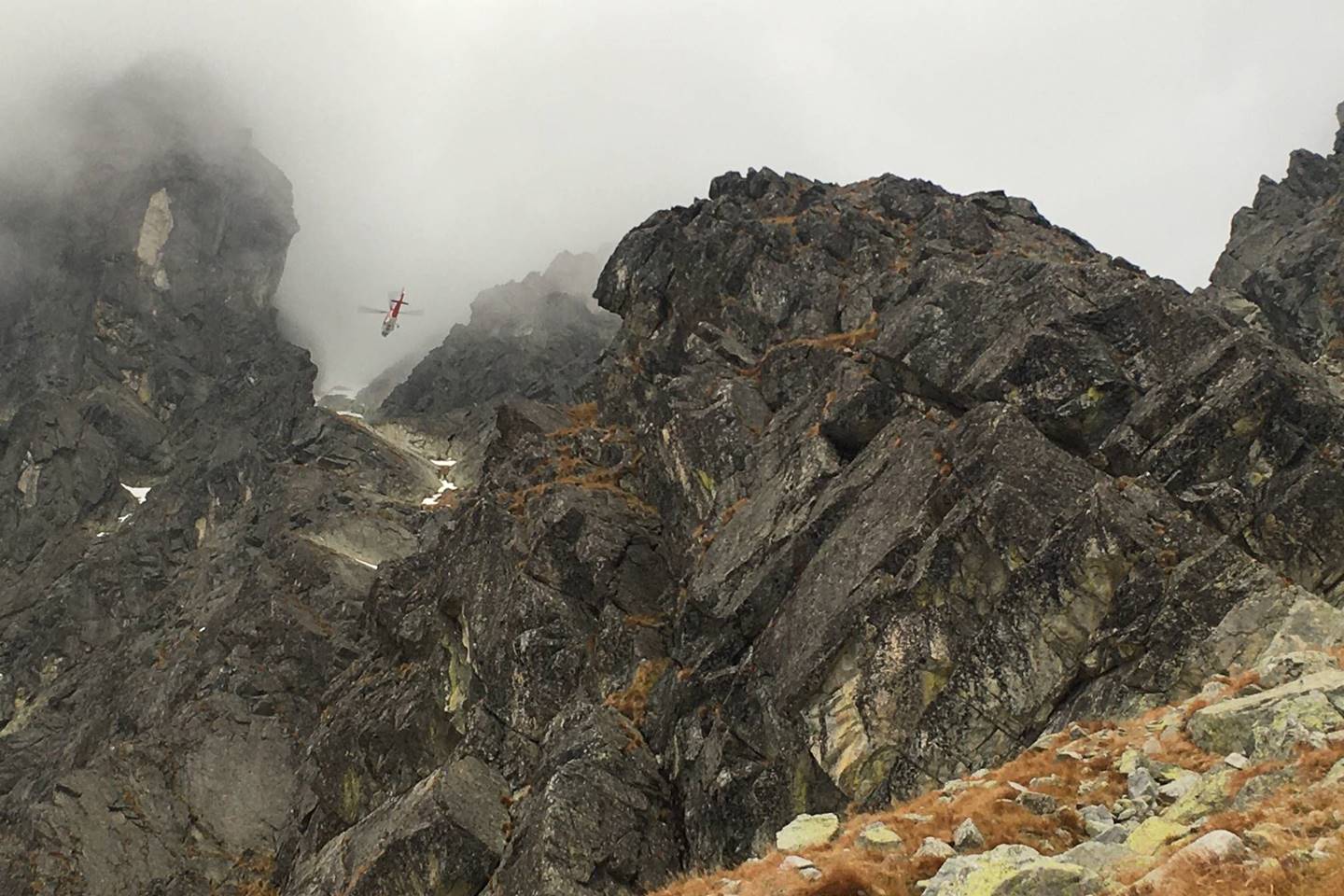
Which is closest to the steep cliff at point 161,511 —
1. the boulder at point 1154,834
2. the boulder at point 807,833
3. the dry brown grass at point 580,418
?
the dry brown grass at point 580,418

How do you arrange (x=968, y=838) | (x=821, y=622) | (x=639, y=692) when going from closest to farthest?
(x=968, y=838) → (x=821, y=622) → (x=639, y=692)

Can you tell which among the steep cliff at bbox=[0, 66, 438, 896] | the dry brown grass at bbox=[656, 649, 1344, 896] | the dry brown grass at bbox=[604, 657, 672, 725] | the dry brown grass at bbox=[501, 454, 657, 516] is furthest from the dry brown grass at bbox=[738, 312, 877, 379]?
the steep cliff at bbox=[0, 66, 438, 896]

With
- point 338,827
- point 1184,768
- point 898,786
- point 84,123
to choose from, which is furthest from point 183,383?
point 1184,768

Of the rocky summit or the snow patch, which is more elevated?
the snow patch

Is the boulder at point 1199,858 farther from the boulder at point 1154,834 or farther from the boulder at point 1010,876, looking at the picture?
the boulder at point 1154,834

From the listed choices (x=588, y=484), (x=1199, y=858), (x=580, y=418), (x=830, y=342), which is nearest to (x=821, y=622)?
(x=830, y=342)

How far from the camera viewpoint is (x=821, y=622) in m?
30.0

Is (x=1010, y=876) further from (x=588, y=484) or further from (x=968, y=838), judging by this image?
(x=588, y=484)

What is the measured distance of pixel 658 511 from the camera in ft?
148

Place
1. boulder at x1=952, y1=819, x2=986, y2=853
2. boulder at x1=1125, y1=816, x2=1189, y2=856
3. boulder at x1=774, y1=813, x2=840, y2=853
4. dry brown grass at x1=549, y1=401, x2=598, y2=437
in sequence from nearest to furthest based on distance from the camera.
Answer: boulder at x1=1125, y1=816, x2=1189, y2=856 → boulder at x1=952, y1=819, x2=986, y2=853 → boulder at x1=774, y1=813, x2=840, y2=853 → dry brown grass at x1=549, y1=401, x2=598, y2=437

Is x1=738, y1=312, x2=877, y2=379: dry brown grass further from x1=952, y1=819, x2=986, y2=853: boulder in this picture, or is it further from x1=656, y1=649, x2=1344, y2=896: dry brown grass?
x1=952, y1=819, x2=986, y2=853: boulder

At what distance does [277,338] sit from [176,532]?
50463 mm

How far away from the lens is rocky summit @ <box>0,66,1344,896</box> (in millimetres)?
17188

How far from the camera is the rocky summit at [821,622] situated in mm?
17188
